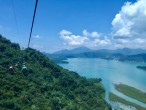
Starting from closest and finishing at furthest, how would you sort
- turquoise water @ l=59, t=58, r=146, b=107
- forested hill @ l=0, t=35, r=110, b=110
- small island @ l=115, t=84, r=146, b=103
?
forested hill @ l=0, t=35, r=110, b=110 < small island @ l=115, t=84, r=146, b=103 < turquoise water @ l=59, t=58, r=146, b=107

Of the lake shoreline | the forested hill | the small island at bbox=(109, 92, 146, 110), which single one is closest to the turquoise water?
the lake shoreline

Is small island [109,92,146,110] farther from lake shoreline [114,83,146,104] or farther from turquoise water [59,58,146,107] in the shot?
lake shoreline [114,83,146,104]

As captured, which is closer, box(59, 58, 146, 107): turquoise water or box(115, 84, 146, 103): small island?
box(115, 84, 146, 103): small island

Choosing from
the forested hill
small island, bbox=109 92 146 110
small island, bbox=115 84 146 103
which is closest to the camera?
the forested hill

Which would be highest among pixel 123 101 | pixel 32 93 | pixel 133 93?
pixel 32 93

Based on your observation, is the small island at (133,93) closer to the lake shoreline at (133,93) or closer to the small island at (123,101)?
the lake shoreline at (133,93)

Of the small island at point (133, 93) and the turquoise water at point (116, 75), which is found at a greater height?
the turquoise water at point (116, 75)

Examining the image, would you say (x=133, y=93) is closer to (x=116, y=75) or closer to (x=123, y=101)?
(x=123, y=101)

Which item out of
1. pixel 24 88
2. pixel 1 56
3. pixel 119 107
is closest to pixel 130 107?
pixel 119 107

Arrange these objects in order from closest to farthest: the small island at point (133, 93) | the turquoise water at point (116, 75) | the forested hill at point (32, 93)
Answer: the forested hill at point (32, 93), the small island at point (133, 93), the turquoise water at point (116, 75)

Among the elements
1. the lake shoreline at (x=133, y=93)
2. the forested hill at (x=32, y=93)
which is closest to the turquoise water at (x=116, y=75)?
the lake shoreline at (x=133, y=93)

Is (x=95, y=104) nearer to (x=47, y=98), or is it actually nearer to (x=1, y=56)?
(x=47, y=98)

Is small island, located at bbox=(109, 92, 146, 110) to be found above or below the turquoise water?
below

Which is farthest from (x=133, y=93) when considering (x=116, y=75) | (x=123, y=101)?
(x=116, y=75)
